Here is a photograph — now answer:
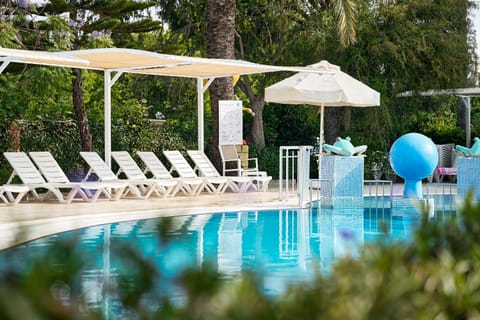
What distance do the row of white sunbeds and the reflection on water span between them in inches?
77.4

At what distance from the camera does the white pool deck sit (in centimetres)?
1070

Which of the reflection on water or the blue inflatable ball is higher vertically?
the blue inflatable ball

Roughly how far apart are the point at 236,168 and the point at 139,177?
9.74ft

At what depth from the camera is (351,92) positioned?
632 inches

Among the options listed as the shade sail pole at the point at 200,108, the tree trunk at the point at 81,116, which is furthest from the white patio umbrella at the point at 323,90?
the tree trunk at the point at 81,116

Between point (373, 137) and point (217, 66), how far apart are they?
25.8 ft

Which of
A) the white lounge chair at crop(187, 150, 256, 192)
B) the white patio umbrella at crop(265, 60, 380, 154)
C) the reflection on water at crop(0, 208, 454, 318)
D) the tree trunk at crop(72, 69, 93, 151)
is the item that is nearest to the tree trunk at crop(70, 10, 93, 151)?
the tree trunk at crop(72, 69, 93, 151)

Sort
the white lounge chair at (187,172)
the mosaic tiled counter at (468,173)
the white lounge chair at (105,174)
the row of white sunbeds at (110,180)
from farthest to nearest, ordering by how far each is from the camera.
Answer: the white lounge chair at (187,172) < the mosaic tiled counter at (468,173) < the white lounge chair at (105,174) < the row of white sunbeds at (110,180)

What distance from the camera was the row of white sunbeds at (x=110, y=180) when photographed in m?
13.5

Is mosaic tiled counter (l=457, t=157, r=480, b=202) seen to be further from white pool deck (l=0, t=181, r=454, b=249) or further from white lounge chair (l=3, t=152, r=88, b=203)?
white lounge chair (l=3, t=152, r=88, b=203)

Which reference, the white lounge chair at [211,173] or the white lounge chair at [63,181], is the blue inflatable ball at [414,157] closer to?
the white lounge chair at [211,173]

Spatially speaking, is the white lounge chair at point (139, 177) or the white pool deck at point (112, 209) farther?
the white lounge chair at point (139, 177)

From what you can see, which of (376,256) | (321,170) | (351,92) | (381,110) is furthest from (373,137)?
(376,256)

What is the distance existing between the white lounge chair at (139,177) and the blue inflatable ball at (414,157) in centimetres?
378
